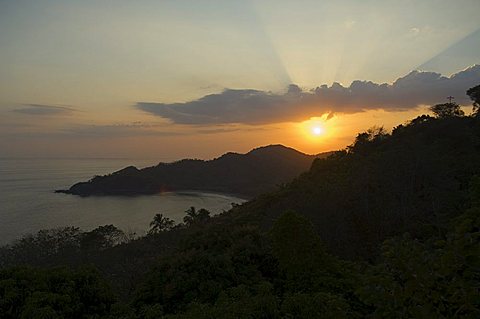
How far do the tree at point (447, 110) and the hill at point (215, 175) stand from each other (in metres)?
45.9

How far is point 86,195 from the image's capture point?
81.3 metres

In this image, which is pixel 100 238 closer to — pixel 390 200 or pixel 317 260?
pixel 390 200

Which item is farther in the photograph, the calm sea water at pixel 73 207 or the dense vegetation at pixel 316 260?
the calm sea water at pixel 73 207

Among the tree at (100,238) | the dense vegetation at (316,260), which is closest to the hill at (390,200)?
the dense vegetation at (316,260)

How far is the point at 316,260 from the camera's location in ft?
34.3

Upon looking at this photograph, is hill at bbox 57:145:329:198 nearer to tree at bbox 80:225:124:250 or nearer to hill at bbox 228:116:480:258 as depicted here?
tree at bbox 80:225:124:250

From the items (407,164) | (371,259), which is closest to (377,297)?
(371,259)

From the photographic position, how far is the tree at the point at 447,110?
3828 centimetres

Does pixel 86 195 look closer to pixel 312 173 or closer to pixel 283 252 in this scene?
pixel 312 173

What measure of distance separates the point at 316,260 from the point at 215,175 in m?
89.8

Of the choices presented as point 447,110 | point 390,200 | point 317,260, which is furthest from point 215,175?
point 317,260

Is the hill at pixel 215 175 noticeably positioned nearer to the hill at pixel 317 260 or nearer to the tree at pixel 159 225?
the tree at pixel 159 225

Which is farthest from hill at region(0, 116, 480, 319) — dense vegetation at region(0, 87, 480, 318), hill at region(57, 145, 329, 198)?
hill at region(57, 145, 329, 198)

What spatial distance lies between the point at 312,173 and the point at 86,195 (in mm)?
63140
